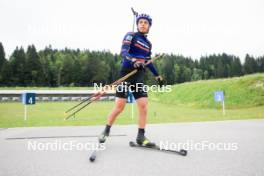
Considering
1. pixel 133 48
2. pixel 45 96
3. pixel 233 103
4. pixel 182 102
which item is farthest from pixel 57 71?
pixel 133 48

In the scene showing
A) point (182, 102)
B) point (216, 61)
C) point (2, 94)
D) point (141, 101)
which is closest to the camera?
point (141, 101)

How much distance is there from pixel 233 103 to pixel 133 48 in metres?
19.3

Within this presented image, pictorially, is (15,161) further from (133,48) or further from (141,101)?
(133,48)

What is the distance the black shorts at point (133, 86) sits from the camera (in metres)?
4.37

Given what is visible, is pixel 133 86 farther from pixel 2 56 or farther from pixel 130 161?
pixel 2 56

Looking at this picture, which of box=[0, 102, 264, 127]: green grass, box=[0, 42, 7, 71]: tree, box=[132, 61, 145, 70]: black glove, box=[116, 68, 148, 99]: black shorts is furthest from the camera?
box=[0, 42, 7, 71]: tree

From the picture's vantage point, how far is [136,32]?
448cm

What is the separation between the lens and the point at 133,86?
4441 millimetres

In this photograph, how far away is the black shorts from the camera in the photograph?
4.37 metres

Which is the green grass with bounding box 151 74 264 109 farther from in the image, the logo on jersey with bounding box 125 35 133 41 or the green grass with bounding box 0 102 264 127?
the logo on jersey with bounding box 125 35 133 41

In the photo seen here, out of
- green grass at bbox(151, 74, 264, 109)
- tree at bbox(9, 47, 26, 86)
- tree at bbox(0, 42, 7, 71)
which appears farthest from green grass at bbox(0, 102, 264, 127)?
tree at bbox(0, 42, 7, 71)

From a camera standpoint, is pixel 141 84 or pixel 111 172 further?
pixel 141 84

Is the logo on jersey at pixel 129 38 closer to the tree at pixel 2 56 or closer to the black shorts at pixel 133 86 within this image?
the black shorts at pixel 133 86

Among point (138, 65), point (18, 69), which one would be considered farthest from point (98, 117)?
point (18, 69)
